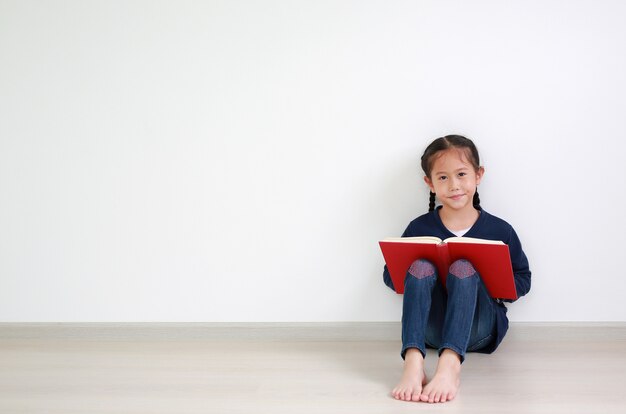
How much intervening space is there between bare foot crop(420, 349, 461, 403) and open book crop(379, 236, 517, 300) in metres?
0.28

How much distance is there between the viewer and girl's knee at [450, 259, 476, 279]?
75.1 inches

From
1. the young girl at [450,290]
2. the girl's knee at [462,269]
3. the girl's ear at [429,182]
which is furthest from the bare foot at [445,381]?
the girl's ear at [429,182]

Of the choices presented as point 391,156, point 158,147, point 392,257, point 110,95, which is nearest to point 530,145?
point 391,156

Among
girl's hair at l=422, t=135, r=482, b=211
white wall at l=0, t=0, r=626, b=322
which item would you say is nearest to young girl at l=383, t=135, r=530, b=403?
girl's hair at l=422, t=135, r=482, b=211

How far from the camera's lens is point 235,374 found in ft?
6.61

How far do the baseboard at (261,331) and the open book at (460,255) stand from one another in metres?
0.35

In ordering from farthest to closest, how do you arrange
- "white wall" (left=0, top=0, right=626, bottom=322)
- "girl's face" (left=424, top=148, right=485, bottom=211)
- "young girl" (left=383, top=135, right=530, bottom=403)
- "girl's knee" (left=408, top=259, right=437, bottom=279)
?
"white wall" (left=0, top=0, right=626, bottom=322)
"girl's face" (left=424, top=148, right=485, bottom=211)
"girl's knee" (left=408, top=259, right=437, bottom=279)
"young girl" (left=383, top=135, right=530, bottom=403)

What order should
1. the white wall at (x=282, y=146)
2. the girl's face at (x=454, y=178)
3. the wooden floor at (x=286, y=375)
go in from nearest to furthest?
the wooden floor at (x=286, y=375) → the girl's face at (x=454, y=178) → the white wall at (x=282, y=146)

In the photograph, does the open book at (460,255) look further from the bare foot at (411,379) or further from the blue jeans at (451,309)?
the bare foot at (411,379)

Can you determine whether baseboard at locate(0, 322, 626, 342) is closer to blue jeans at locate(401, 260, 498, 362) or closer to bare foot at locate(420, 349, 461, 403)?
blue jeans at locate(401, 260, 498, 362)

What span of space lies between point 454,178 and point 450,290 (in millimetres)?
421

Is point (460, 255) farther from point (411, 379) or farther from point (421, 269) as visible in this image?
point (411, 379)

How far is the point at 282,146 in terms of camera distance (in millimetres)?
2430

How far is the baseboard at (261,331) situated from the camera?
92.7 inches
